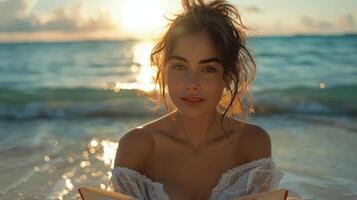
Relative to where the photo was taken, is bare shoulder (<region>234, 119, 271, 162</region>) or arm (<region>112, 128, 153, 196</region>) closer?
arm (<region>112, 128, 153, 196</region>)

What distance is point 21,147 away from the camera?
22.0 ft

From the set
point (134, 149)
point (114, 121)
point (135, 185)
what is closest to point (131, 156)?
point (134, 149)

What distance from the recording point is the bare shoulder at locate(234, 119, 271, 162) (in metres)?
3.47

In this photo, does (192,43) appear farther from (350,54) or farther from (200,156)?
(350,54)

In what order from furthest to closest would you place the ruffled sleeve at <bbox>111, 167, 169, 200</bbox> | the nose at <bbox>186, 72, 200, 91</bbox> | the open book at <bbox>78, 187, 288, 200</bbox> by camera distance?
the ruffled sleeve at <bbox>111, 167, 169, 200</bbox>, the nose at <bbox>186, 72, 200, 91</bbox>, the open book at <bbox>78, 187, 288, 200</bbox>

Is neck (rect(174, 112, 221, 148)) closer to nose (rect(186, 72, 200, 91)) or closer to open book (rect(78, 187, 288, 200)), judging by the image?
nose (rect(186, 72, 200, 91))

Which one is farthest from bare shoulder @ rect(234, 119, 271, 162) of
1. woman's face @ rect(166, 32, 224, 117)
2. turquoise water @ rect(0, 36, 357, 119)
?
turquoise water @ rect(0, 36, 357, 119)

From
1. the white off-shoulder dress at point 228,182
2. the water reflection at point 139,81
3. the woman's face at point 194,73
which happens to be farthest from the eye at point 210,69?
the water reflection at point 139,81

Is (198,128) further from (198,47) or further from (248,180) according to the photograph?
(198,47)

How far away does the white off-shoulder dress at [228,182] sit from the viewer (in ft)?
10.8

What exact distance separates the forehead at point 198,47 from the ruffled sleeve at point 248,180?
0.74 metres

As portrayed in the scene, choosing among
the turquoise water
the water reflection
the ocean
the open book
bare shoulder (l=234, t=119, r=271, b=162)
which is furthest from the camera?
the water reflection

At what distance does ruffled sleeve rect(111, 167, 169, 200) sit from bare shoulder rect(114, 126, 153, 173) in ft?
0.19

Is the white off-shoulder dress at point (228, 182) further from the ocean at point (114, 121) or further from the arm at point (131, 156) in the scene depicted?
the ocean at point (114, 121)
